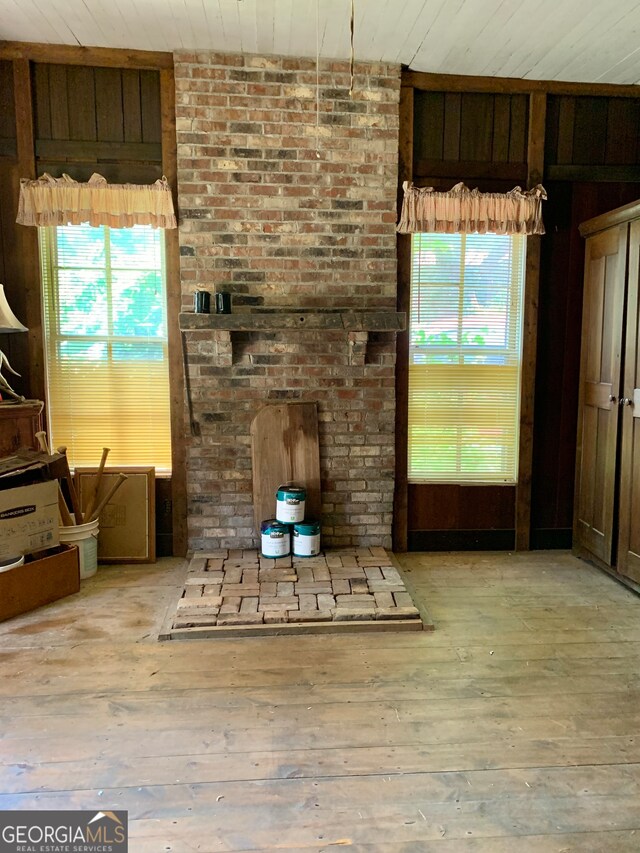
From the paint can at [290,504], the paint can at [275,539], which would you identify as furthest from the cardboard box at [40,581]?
the paint can at [290,504]

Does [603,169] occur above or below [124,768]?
above

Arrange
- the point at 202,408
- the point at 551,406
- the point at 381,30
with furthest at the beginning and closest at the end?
the point at 551,406 < the point at 202,408 < the point at 381,30

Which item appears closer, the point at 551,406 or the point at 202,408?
the point at 202,408

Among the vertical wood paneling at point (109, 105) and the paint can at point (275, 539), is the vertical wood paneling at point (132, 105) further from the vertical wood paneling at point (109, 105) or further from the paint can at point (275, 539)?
the paint can at point (275, 539)

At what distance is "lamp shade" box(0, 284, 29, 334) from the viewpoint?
118 inches

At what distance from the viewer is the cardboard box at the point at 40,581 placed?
8.81 feet

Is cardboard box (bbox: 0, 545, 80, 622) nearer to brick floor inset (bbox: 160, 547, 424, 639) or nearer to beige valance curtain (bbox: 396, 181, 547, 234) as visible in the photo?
brick floor inset (bbox: 160, 547, 424, 639)

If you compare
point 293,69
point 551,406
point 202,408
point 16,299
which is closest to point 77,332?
point 16,299

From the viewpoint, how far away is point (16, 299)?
10.9 ft

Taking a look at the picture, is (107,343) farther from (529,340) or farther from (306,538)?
(529,340)

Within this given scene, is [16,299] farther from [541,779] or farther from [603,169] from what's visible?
[603,169]

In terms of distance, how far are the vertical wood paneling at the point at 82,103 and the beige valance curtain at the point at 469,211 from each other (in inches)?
74.9

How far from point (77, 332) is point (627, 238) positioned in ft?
10.6

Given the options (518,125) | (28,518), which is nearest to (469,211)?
(518,125)
